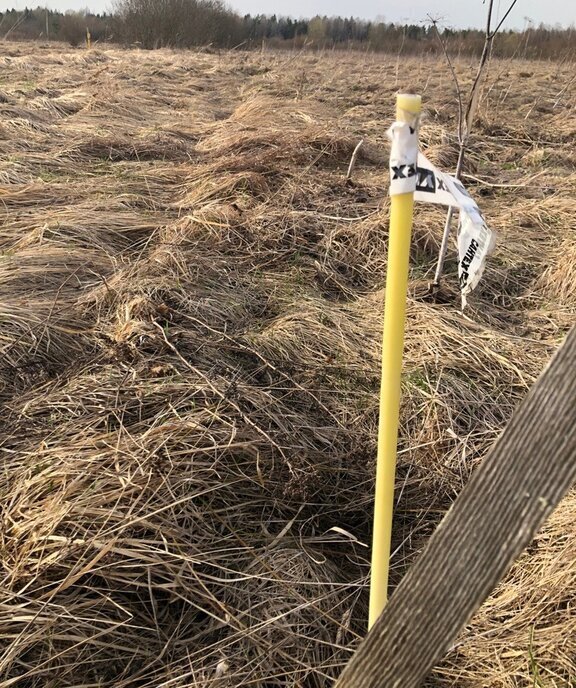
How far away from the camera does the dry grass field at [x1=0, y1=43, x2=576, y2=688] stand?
4.50 feet

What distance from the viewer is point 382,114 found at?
26.9ft

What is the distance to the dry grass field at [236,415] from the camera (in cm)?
137

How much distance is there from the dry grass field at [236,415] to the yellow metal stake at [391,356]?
0.47 metres

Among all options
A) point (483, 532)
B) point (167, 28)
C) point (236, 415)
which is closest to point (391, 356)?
point (483, 532)

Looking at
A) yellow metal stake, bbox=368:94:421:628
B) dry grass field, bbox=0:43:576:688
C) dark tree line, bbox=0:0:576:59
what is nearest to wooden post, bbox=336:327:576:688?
yellow metal stake, bbox=368:94:421:628

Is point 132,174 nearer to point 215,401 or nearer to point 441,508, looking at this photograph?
point 215,401

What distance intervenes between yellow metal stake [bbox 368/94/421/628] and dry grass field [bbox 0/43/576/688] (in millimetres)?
467

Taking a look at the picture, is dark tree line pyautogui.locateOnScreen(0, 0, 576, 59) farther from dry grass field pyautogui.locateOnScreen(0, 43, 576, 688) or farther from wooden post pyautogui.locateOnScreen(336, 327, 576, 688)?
wooden post pyautogui.locateOnScreen(336, 327, 576, 688)

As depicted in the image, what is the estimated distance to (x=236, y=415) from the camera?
1.90m

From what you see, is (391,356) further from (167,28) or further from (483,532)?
(167,28)

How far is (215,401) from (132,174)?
3461 millimetres

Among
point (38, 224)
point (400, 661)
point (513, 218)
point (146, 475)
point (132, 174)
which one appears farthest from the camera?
point (132, 174)

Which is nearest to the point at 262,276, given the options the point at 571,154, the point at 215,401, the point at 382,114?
the point at 215,401

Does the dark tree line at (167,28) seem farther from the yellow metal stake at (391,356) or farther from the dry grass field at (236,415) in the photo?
the yellow metal stake at (391,356)
